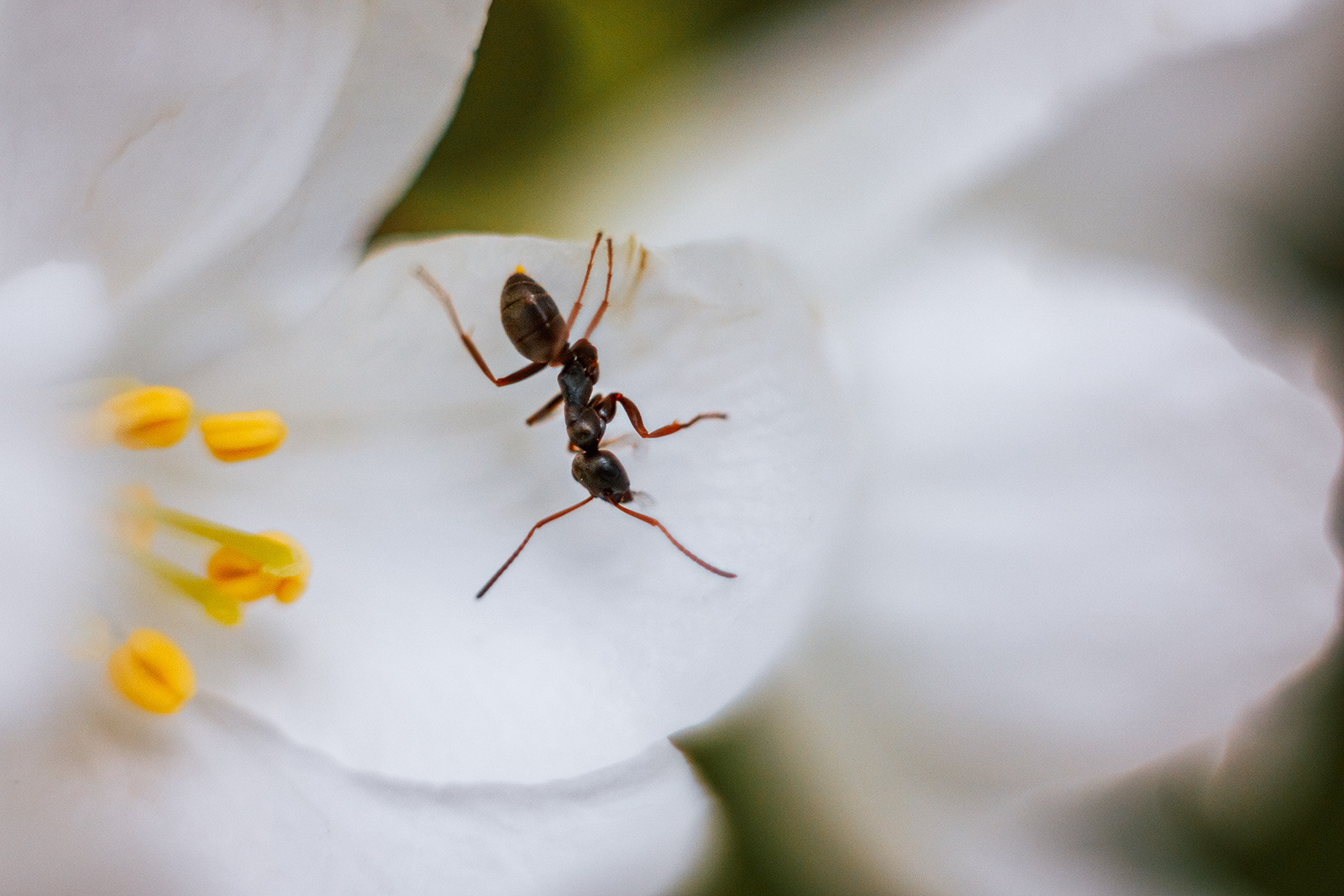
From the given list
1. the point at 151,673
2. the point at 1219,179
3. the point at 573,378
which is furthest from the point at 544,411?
the point at 1219,179

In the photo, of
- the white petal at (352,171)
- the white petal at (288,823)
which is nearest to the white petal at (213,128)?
the white petal at (352,171)

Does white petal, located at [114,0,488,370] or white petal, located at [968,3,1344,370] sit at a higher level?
white petal, located at [114,0,488,370]

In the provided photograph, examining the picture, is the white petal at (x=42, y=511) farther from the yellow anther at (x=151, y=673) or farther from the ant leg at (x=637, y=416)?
the ant leg at (x=637, y=416)

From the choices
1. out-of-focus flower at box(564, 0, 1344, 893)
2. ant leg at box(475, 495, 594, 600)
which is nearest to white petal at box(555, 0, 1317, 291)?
out-of-focus flower at box(564, 0, 1344, 893)

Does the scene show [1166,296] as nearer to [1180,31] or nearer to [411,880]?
[1180,31]

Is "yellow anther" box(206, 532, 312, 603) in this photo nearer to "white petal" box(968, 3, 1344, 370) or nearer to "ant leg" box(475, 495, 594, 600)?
"ant leg" box(475, 495, 594, 600)

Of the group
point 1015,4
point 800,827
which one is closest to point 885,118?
point 1015,4

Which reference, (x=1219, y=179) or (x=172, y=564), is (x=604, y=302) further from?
(x=1219, y=179)
